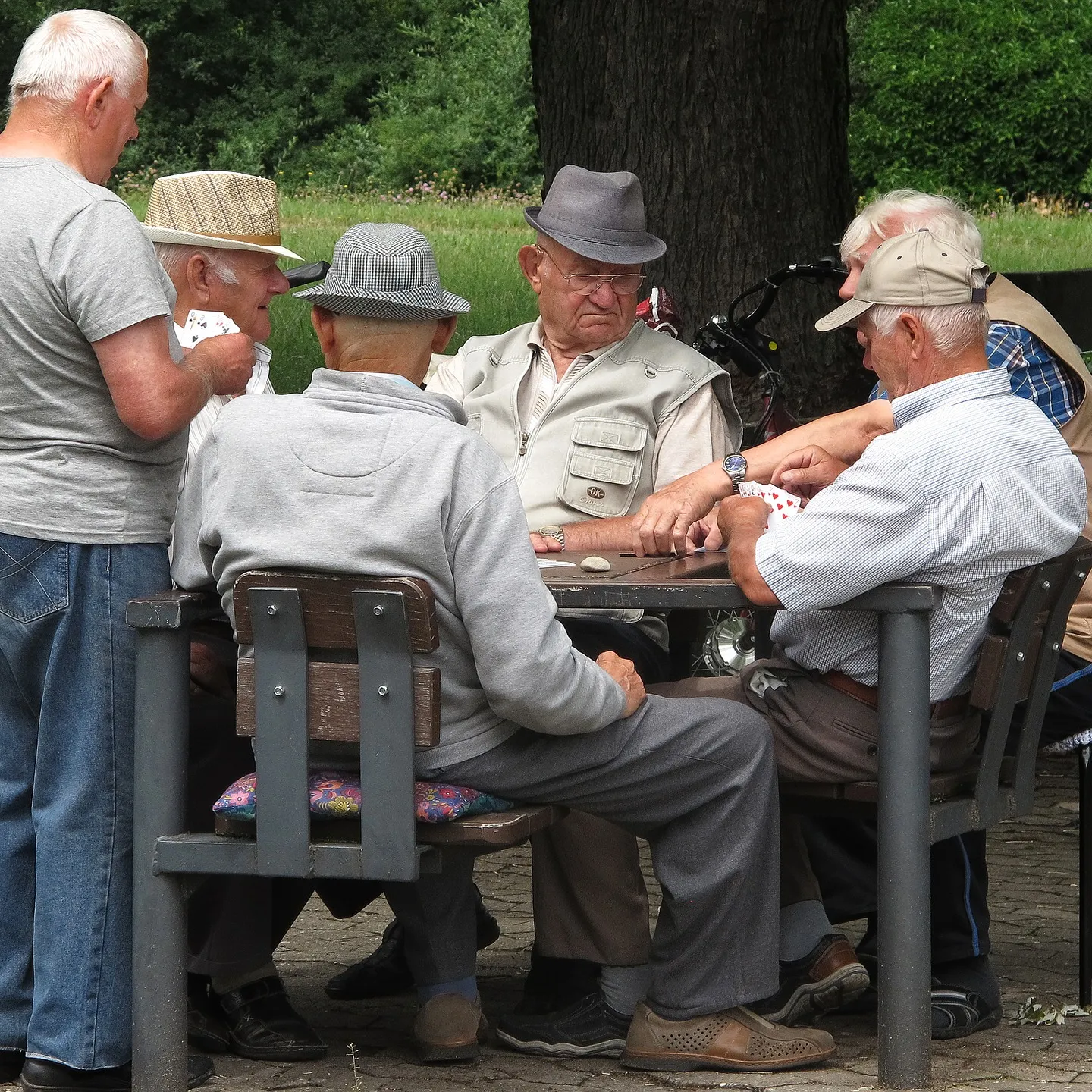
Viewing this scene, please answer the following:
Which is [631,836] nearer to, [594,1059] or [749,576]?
[594,1059]

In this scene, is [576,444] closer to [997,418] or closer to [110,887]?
[997,418]

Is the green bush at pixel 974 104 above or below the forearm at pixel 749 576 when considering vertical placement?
above

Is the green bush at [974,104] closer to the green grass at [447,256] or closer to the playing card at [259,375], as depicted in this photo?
the green grass at [447,256]

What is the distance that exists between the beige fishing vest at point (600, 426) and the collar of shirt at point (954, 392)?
1155 mm

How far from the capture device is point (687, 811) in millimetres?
3732

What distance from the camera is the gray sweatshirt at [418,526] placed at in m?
3.38

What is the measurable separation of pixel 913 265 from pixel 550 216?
1.43 meters

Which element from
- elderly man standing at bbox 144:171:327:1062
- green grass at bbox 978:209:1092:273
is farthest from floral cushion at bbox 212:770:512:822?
green grass at bbox 978:209:1092:273

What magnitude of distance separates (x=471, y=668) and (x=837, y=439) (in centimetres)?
129

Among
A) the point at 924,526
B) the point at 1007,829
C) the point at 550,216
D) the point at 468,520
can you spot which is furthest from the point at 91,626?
the point at 1007,829

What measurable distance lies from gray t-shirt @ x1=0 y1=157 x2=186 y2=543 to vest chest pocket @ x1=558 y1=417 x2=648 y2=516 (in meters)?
1.43

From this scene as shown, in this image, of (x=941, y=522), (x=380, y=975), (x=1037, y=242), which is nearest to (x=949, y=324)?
(x=941, y=522)

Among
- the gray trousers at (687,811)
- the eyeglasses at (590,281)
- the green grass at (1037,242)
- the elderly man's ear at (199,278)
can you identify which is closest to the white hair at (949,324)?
the gray trousers at (687,811)

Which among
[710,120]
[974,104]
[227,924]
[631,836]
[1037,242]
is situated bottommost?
[227,924]
